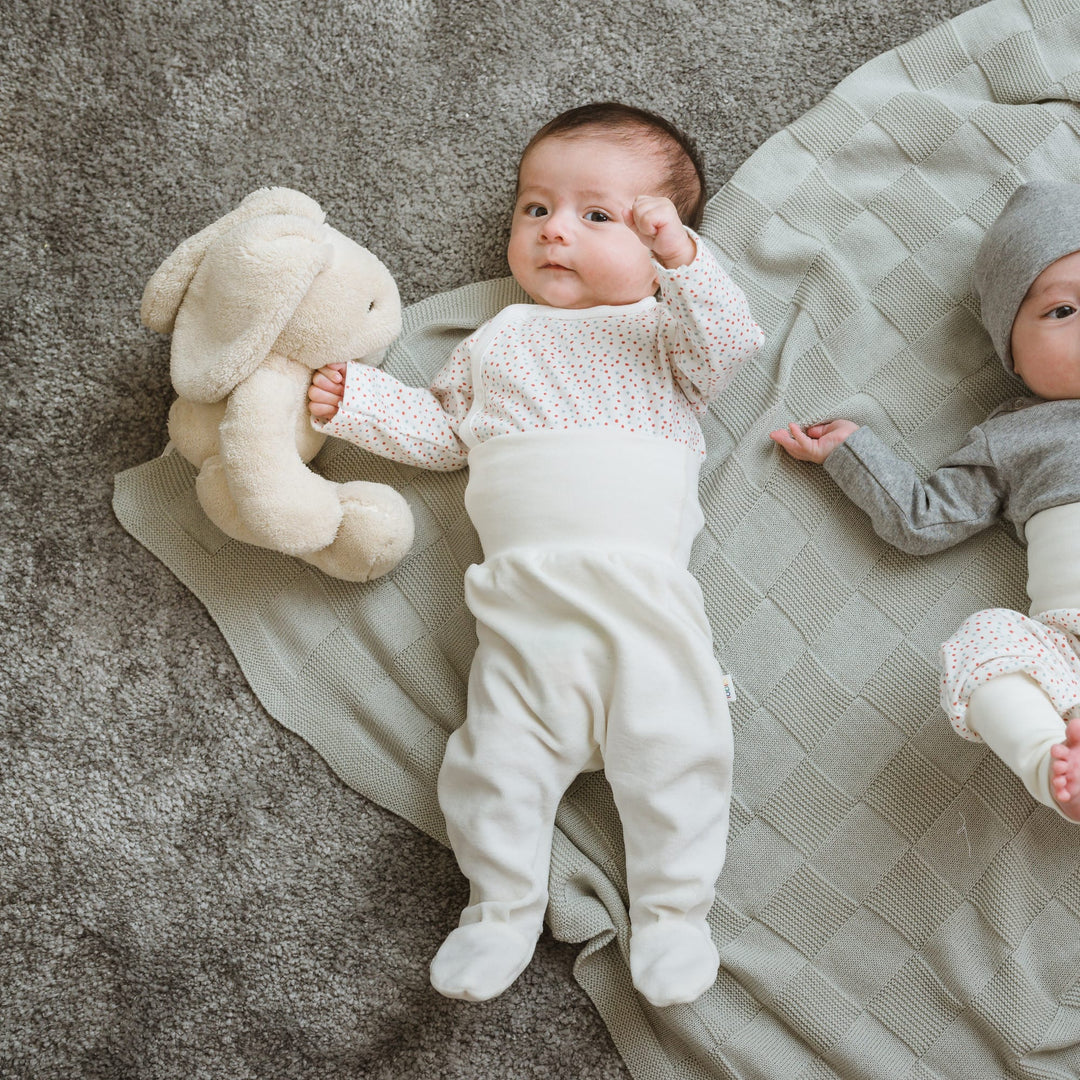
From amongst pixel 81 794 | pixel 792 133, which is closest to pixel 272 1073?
pixel 81 794

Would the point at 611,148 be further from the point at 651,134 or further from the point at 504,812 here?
the point at 504,812

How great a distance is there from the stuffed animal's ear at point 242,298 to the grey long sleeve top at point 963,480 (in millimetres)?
636

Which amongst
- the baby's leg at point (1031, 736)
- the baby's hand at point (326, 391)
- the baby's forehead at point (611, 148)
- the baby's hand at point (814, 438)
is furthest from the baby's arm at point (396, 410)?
the baby's leg at point (1031, 736)

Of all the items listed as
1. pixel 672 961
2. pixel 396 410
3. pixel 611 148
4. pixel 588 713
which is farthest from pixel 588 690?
pixel 611 148

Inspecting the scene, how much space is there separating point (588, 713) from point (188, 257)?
2.14ft

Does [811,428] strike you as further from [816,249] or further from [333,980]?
[333,980]

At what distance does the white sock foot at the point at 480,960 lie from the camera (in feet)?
3.33

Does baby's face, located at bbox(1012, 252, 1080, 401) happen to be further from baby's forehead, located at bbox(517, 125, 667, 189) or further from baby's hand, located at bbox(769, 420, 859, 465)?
baby's forehead, located at bbox(517, 125, 667, 189)

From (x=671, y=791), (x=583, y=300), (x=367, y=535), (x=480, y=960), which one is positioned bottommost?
(x=480, y=960)

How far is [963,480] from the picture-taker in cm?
118

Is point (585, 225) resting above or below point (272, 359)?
above

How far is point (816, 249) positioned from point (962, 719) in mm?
601

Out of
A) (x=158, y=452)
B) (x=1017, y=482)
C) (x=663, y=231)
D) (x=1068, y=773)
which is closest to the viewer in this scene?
(x=1068, y=773)

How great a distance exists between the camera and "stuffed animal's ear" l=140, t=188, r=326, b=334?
1098 millimetres
